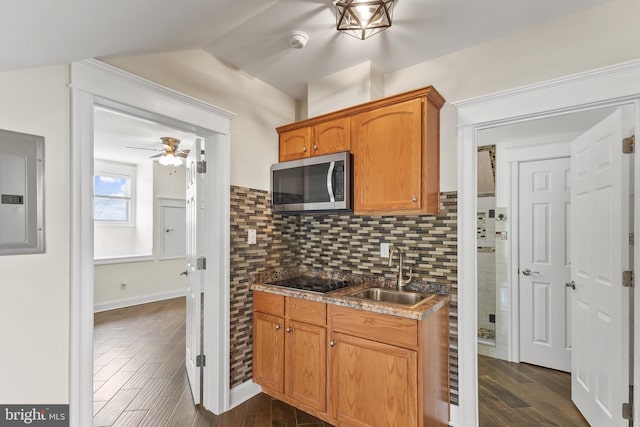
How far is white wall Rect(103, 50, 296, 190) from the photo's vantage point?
2.02 m

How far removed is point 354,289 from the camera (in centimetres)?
233

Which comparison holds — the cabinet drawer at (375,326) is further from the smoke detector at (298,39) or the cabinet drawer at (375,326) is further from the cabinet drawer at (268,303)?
the smoke detector at (298,39)

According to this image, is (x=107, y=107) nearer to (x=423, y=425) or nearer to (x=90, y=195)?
(x=90, y=195)

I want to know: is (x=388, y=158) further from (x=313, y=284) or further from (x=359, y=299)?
(x=313, y=284)

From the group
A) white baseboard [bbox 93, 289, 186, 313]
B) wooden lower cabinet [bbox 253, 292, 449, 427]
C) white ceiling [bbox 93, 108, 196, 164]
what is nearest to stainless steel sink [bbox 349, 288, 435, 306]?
wooden lower cabinet [bbox 253, 292, 449, 427]

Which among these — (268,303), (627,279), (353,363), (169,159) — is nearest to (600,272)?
(627,279)

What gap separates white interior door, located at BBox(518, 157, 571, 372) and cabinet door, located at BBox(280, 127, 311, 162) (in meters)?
2.24

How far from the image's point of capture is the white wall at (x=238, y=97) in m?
2.02

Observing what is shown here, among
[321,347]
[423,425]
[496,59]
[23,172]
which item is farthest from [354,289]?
[23,172]

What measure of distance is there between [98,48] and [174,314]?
4284 mm

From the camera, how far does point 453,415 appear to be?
2117mm

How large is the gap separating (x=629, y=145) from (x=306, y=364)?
7.60 ft

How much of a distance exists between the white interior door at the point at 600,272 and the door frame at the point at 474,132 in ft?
0.32

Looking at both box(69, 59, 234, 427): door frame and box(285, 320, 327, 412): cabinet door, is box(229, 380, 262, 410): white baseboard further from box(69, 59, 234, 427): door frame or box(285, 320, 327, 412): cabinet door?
box(285, 320, 327, 412): cabinet door
